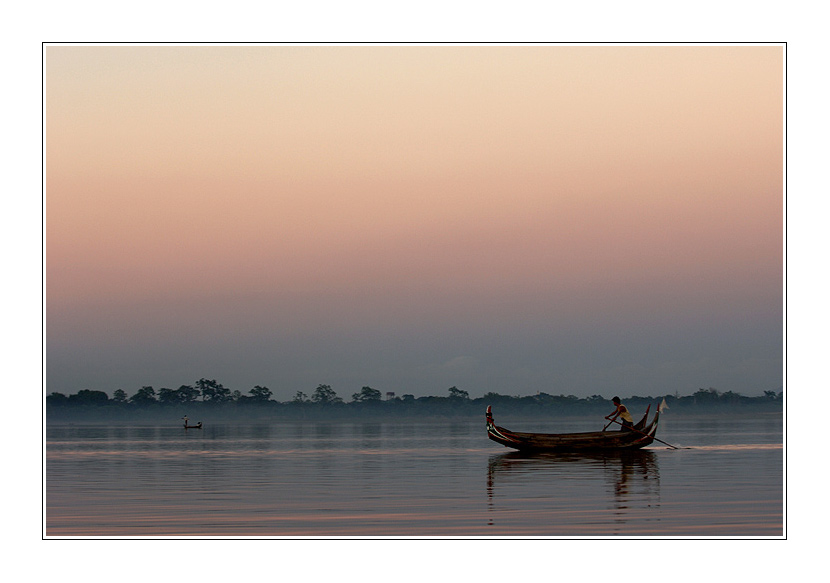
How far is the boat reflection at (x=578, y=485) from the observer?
20.2m

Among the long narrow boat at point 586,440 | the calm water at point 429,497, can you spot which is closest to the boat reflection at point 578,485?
the calm water at point 429,497

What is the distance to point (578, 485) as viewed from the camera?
82.8 feet

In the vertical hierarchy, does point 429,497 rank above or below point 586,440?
above

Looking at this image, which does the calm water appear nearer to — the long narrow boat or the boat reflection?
the boat reflection

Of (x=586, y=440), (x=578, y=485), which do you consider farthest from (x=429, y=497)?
(x=586, y=440)

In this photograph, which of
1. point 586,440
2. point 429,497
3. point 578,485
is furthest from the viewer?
point 586,440

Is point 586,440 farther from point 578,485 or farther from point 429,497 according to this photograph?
point 429,497

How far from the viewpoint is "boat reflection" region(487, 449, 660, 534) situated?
20.2m

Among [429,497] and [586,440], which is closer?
[429,497]

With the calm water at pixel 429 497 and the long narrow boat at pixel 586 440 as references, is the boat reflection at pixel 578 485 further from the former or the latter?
the long narrow boat at pixel 586 440
